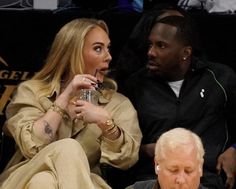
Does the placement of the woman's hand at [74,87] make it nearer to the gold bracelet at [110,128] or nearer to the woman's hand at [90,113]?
the woman's hand at [90,113]

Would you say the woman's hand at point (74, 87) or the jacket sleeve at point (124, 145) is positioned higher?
the woman's hand at point (74, 87)

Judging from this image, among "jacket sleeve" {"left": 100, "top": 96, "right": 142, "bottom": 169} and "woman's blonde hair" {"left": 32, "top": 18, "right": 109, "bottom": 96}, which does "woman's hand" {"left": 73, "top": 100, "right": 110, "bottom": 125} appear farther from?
"woman's blonde hair" {"left": 32, "top": 18, "right": 109, "bottom": 96}

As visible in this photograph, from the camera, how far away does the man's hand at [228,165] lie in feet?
15.0

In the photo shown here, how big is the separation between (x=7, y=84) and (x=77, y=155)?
1.10 metres

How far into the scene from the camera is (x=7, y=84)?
5.13 m

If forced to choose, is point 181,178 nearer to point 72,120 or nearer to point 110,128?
point 110,128

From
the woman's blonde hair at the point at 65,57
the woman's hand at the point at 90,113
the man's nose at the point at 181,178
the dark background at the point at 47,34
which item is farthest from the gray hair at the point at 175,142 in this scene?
the dark background at the point at 47,34

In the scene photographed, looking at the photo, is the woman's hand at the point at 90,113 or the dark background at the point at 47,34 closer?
the woman's hand at the point at 90,113

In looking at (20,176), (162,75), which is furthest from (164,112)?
(20,176)

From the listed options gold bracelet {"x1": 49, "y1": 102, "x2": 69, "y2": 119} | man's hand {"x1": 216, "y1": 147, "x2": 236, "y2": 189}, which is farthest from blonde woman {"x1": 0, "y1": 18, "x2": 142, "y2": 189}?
man's hand {"x1": 216, "y1": 147, "x2": 236, "y2": 189}

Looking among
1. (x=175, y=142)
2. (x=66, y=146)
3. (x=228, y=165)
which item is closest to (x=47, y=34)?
(x=66, y=146)

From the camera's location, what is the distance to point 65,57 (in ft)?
15.1

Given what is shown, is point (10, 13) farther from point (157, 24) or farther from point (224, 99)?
point (224, 99)

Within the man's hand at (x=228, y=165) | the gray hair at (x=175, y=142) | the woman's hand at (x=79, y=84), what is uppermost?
the gray hair at (x=175, y=142)
